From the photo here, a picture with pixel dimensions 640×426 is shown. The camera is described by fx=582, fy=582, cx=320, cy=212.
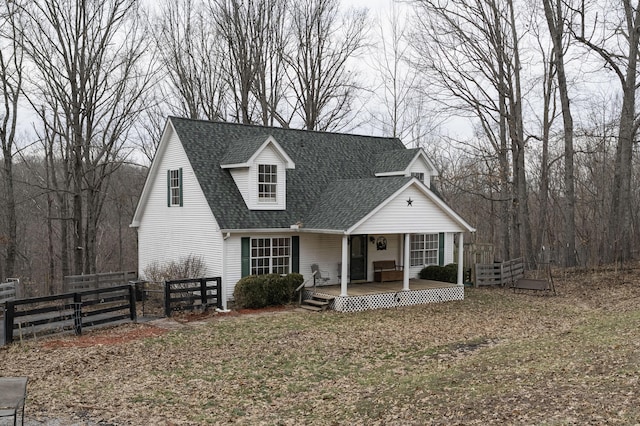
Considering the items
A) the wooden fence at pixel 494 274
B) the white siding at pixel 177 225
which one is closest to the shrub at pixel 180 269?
the white siding at pixel 177 225

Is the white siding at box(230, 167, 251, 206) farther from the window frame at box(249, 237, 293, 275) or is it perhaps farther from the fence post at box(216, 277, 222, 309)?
the fence post at box(216, 277, 222, 309)

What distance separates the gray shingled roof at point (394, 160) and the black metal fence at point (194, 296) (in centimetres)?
918

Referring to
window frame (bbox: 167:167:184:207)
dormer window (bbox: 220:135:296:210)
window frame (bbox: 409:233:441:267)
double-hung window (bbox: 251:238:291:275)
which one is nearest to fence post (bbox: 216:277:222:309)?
double-hung window (bbox: 251:238:291:275)

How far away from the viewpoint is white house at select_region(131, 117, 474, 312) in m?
19.6

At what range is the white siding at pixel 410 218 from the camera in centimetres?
1944

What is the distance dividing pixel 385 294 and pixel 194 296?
633 centimetres

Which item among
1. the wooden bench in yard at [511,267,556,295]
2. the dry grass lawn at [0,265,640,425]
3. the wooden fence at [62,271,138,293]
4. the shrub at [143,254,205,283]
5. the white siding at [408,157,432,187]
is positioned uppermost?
the white siding at [408,157,432,187]

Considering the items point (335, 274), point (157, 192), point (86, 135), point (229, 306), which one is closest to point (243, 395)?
point (229, 306)

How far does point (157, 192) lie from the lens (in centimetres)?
2314

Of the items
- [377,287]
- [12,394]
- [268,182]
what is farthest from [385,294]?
[12,394]

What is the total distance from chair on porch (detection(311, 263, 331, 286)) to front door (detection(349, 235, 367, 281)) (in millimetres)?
1152

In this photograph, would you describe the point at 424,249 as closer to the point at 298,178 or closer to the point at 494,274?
the point at 494,274

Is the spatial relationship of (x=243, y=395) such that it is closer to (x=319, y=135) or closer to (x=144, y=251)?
(x=144, y=251)

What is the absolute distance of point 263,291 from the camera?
748 inches
